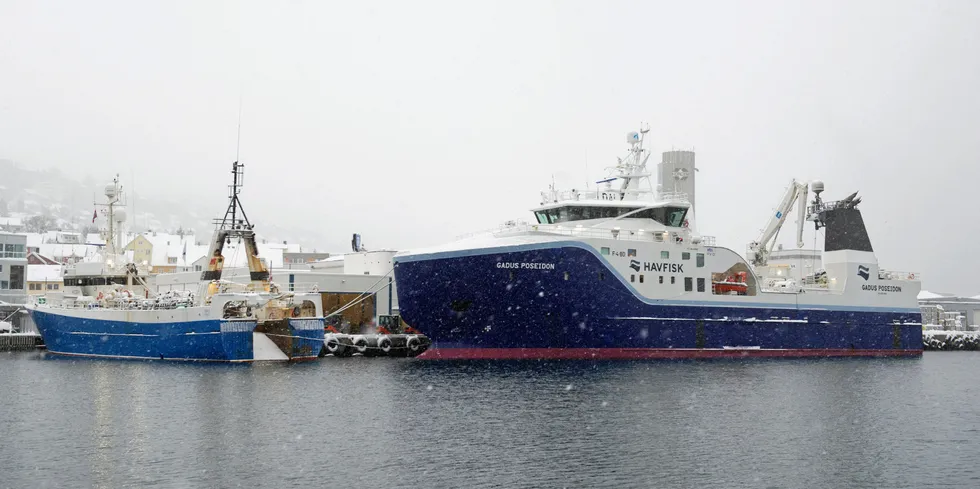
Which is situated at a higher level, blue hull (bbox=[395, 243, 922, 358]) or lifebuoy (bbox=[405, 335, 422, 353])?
blue hull (bbox=[395, 243, 922, 358])

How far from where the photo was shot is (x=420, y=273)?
36.2 m

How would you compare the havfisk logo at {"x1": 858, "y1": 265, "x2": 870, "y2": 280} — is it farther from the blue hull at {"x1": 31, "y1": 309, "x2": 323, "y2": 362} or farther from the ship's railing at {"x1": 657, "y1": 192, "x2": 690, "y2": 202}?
the blue hull at {"x1": 31, "y1": 309, "x2": 323, "y2": 362}

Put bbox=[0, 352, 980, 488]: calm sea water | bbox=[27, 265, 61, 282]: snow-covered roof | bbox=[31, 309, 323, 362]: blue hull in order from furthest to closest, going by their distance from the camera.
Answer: bbox=[27, 265, 61, 282]: snow-covered roof → bbox=[31, 309, 323, 362]: blue hull → bbox=[0, 352, 980, 488]: calm sea water

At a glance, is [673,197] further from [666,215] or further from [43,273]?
[43,273]

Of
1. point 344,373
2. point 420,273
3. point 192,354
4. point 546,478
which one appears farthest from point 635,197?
point 546,478

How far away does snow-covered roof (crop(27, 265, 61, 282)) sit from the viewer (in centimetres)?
8006

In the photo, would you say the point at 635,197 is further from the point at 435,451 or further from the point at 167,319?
the point at 435,451

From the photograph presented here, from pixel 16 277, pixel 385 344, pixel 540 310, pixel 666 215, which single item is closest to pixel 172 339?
pixel 385 344

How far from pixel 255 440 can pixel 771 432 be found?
494 inches

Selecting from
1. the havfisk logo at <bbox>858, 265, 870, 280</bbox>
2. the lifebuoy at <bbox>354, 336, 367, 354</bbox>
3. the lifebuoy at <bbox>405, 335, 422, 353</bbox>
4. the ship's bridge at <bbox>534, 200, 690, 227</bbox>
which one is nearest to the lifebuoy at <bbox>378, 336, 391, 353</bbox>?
the lifebuoy at <bbox>354, 336, 367, 354</bbox>

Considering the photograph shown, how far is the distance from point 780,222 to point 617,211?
12852 millimetres

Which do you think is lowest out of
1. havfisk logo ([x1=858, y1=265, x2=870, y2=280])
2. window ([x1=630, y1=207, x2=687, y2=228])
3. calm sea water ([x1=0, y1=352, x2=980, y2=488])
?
calm sea water ([x1=0, y1=352, x2=980, y2=488])

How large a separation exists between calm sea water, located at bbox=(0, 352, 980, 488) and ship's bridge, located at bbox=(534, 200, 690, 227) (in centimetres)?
898

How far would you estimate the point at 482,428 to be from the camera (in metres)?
21.4
